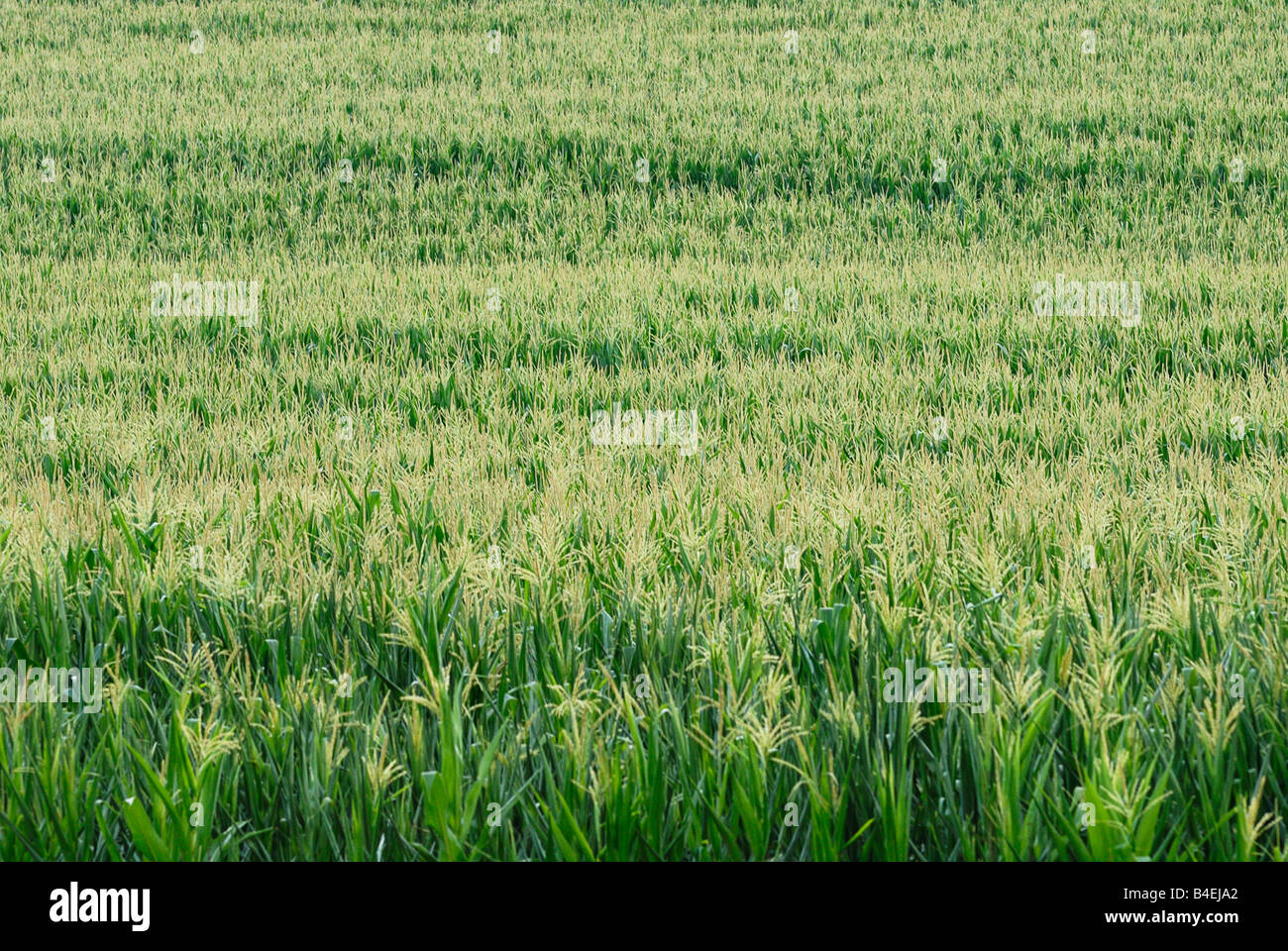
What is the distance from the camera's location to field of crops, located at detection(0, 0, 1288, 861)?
4.09 ft

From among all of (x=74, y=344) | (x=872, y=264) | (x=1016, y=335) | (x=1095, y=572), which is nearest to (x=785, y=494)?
(x=1095, y=572)

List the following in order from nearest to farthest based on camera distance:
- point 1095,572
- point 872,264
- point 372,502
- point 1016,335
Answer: point 1095,572, point 372,502, point 1016,335, point 872,264

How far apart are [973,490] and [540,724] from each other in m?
1.47

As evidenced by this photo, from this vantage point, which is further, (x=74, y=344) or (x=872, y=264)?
(x=872, y=264)

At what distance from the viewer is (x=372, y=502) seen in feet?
7.58

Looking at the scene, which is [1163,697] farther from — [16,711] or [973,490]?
[16,711]

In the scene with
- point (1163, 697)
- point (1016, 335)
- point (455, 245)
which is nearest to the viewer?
point (1163, 697)

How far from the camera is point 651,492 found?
2527 mm

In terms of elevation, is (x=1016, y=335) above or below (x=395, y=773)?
above

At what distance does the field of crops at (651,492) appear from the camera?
1.25 metres

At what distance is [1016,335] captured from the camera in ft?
15.1

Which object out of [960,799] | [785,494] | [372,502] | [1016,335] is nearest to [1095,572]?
[960,799]
